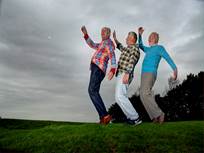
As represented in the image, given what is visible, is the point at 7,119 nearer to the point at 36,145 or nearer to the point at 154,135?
the point at 36,145

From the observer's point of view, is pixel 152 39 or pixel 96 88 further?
pixel 152 39

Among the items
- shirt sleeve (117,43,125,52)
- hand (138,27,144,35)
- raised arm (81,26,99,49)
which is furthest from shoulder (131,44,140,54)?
raised arm (81,26,99,49)

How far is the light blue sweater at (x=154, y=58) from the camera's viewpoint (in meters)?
7.72

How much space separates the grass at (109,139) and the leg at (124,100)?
0.80 feet

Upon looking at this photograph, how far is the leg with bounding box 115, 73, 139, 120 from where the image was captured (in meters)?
7.58

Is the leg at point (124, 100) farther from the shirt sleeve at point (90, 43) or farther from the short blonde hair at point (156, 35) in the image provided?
the short blonde hair at point (156, 35)

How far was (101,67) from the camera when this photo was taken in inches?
305

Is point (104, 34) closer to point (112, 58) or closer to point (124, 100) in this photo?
point (112, 58)

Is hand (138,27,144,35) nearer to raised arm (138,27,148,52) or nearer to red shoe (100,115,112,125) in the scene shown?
raised arm (138,27,148,52)

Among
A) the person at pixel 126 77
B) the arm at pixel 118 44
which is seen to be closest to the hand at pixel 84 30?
the arm at pixel 118 44

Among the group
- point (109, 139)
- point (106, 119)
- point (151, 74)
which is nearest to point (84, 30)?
point (151, 74)

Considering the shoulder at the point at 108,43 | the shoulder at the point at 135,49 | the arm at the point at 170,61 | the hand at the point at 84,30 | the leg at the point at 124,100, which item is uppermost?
the hand at the point at 84,30

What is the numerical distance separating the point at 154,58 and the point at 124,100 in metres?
1.06

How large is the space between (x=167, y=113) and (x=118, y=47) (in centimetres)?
228
